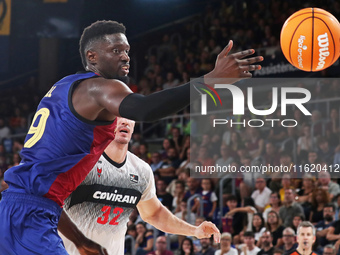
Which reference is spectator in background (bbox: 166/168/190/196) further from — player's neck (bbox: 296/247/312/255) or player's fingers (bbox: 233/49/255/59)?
player's fingers (bbox: 233/49/255/59)

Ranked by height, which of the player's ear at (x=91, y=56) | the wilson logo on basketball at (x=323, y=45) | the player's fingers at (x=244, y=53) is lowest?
the player's fingers at (x=244, y=53)

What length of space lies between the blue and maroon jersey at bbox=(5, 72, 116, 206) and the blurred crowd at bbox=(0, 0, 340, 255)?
501 centimetres

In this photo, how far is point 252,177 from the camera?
980cm

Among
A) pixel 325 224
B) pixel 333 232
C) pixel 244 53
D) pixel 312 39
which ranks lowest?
pixel 333 232

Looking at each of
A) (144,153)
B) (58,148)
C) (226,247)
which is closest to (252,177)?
(226,247)

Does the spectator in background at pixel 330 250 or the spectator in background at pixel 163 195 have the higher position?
the spectator in background at pixel 163 195

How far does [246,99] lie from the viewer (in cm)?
1214

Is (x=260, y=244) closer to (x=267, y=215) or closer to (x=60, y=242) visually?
(x=267, y=215)

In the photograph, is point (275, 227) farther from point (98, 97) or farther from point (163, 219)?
point (98, 97)

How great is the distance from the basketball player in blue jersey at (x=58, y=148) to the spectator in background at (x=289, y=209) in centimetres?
553

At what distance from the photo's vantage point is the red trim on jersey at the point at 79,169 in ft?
11.0

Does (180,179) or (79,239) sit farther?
(180,179)

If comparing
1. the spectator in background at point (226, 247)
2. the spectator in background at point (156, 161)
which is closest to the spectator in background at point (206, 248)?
the spectator in background at point (226, 247)

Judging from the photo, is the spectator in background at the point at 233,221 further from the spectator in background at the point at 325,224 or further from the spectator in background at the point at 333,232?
the spectator in background at the point at 333,232
